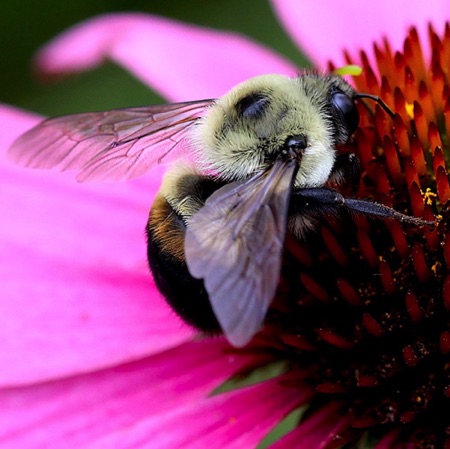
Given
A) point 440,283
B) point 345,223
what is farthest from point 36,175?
point 440,283

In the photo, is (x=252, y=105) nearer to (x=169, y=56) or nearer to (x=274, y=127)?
(x=274, y=127)

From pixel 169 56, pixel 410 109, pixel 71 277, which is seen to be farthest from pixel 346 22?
pixel 71 277

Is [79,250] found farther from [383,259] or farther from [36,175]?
[383,259]

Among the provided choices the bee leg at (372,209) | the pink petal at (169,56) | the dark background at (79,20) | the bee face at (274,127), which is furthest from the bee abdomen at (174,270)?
the dark background at (79,20)

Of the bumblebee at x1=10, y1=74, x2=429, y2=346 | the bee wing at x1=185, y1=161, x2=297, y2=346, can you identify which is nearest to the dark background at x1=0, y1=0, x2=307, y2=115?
the bumblebee at x1=10, y1=74, x2=429, y2=346

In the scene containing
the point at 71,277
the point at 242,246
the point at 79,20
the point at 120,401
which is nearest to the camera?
the point at 242,246
